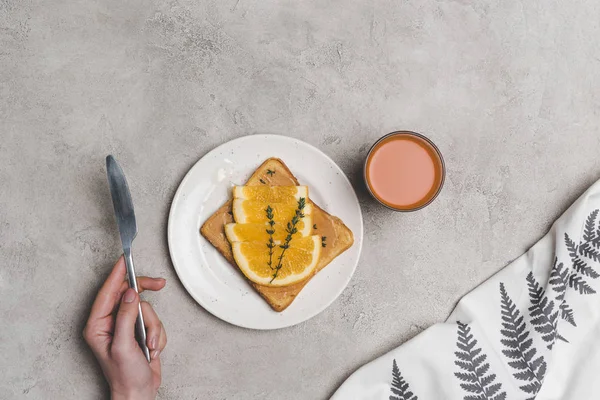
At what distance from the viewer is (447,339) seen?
6.54 feet

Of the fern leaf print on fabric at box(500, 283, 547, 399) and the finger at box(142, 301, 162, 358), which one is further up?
the fern leaf print on fabric at box(500, 283, 547, 399)

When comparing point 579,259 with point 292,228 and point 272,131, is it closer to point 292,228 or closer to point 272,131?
point 292,228

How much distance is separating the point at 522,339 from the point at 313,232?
2.65 feet

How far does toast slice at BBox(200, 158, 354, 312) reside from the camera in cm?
190

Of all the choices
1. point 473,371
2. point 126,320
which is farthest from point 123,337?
point 473,371

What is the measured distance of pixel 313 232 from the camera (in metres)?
1.93

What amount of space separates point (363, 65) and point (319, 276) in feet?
2.47

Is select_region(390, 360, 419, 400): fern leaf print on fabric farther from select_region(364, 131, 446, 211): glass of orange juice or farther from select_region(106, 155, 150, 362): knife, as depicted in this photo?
select_region(106, 155, 150, 362): knife

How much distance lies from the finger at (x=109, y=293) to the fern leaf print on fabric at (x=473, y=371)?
1.15m

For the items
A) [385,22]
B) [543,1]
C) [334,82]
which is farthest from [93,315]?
[543,1]

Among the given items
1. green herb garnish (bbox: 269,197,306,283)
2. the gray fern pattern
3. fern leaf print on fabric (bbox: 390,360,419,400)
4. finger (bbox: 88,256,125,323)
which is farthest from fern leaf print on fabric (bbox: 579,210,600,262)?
finger (bbox: 88,256,125,323)

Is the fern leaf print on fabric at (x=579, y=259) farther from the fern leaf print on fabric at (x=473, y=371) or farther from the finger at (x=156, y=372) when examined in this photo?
the finger at (x=156, y=372)

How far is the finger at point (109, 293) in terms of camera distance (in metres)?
1.84

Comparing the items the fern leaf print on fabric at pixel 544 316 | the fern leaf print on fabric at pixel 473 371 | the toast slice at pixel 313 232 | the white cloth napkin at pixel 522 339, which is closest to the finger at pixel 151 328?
the toast slice at pixel 313 232
